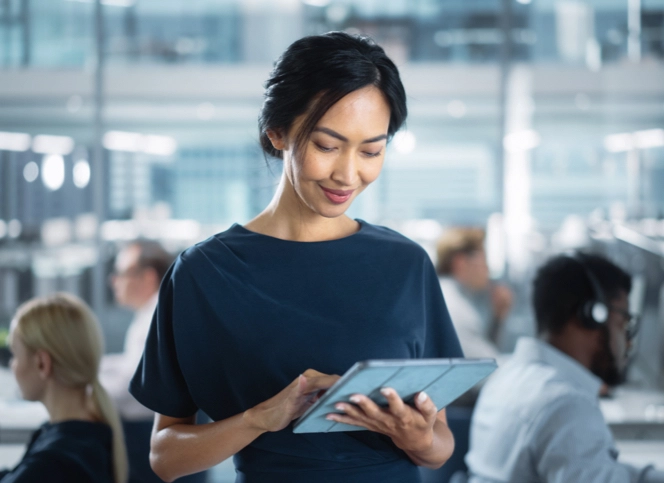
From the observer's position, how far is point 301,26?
17.0ft

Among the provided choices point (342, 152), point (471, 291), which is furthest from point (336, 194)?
point (471, 291)

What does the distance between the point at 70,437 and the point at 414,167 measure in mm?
3577

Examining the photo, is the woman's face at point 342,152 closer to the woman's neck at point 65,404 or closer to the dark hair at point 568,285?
the dark hair at point 568,285

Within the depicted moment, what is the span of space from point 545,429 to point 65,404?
1198 mm

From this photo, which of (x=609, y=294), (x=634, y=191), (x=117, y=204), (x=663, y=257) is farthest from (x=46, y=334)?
(x=634, y=191)

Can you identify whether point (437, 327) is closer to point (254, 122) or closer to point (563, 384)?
point (563, 384)

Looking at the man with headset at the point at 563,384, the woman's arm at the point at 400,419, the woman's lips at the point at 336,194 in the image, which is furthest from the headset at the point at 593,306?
the woman's lips at the point at 336,194

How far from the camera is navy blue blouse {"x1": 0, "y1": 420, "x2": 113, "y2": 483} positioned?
1.78 meters

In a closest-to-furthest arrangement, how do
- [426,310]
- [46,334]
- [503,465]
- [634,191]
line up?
[426,310]
[503,465]
[46,334]
[634,191]

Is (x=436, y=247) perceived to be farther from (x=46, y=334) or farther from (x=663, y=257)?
(x=46, y=334)

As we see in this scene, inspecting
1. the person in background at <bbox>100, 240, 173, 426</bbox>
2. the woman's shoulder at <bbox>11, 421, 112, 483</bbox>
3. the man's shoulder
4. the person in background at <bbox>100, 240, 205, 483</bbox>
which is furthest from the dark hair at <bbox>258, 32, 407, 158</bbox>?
the person in background at <bbox>100, 240, 173, 426</bbox>

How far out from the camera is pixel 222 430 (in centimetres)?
112

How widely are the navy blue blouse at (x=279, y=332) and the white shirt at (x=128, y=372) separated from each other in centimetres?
198

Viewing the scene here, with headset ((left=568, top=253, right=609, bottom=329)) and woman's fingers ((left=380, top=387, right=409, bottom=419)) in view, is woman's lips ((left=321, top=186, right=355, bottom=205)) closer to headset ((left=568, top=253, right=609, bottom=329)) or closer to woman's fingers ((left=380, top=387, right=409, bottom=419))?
woman's fingers ((left=380, top=387, right=409, bottom=419))
